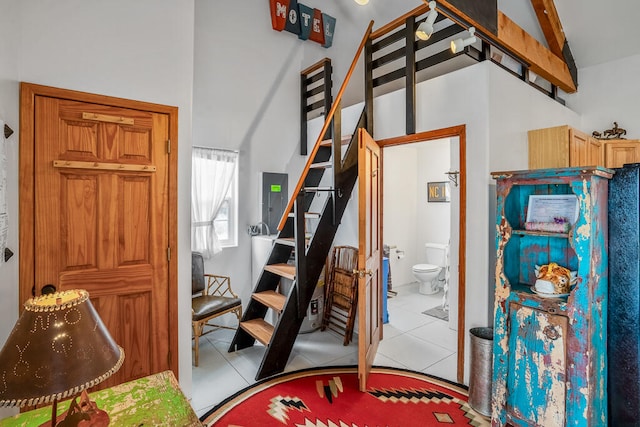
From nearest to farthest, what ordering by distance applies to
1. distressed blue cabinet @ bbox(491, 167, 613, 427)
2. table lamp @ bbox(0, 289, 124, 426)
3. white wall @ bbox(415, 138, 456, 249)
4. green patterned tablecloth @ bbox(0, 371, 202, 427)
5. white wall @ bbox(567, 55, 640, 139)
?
table lamp @ bbox(0, 289, 124, 426) → green patterned tablecloth @ bbox(0, 371, 202, 427) → distressed blue cabinet @ bbox(491, 167, 613, 427) → white wall @ bbox(567, 55, 640, 139) → white wall @ bbox(415, 138, 456, 249)

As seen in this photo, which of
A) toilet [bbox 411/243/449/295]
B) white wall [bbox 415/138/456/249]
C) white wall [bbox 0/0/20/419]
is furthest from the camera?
white wall [bbox 415/138/456/249]

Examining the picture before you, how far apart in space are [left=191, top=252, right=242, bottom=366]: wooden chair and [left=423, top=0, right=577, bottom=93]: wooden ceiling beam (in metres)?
3.02

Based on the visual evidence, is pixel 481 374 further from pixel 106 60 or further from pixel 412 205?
pixel 412 205

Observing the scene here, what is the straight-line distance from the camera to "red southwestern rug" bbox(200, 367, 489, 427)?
2252 mm

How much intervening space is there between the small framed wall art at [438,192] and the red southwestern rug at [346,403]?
3.40 meters

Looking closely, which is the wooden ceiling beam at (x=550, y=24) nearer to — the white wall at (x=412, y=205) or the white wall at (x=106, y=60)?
the white wall at (x=412, y=205)

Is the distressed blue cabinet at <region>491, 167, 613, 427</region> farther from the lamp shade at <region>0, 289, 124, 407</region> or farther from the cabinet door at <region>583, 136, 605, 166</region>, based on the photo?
the lamp shade at <region>0, 289, 124, 407</region>

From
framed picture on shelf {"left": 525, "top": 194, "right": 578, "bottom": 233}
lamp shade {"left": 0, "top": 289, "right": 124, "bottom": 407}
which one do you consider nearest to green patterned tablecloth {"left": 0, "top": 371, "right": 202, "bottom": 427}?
lamp shade {"left": 0, "top": 289, "right": 124, "bottom": 407}

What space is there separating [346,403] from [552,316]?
Answer: 154 cm

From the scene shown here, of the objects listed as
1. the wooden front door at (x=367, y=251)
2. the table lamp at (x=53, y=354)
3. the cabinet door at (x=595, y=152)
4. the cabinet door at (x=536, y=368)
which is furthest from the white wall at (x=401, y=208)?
the table lamp at (x=53, y=354)

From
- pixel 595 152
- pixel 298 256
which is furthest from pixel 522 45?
pixel 298 256

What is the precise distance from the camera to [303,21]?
4.25 meters

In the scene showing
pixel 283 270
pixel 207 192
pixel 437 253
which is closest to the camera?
pixel 283 270

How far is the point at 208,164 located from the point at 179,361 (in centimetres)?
213
